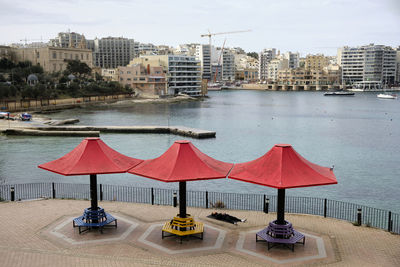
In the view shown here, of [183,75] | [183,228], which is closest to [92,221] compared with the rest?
[183,228]

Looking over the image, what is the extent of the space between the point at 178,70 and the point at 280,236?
122364 millimetres

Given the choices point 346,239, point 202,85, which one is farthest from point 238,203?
point 202,85

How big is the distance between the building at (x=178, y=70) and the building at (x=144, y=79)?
2877 mm

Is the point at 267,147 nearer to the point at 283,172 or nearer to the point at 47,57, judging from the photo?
the point at 283,172

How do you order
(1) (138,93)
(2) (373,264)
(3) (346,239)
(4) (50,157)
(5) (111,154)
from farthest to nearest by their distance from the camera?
(1) (138,93) → (4) (50,157) → (5) (111,154) → (3) (346,239) → (2) (373,264)

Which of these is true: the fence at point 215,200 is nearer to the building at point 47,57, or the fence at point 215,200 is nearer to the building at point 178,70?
the building at point 178,70

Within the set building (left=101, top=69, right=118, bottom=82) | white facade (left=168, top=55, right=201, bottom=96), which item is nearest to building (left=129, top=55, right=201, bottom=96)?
white facade (left=168, top=55, right=201, bottom=96)

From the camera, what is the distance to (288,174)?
12641 mm

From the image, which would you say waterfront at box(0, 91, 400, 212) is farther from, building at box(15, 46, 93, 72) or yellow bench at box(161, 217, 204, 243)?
building at box(15, 46, 93, 72)

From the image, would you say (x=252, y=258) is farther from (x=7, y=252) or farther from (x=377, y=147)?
(x=377, y=147)

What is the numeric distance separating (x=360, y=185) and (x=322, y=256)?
19.8 meters

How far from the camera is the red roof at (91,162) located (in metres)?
13.7

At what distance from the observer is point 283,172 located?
12656mm

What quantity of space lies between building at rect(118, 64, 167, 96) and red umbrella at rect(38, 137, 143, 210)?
111 metres
